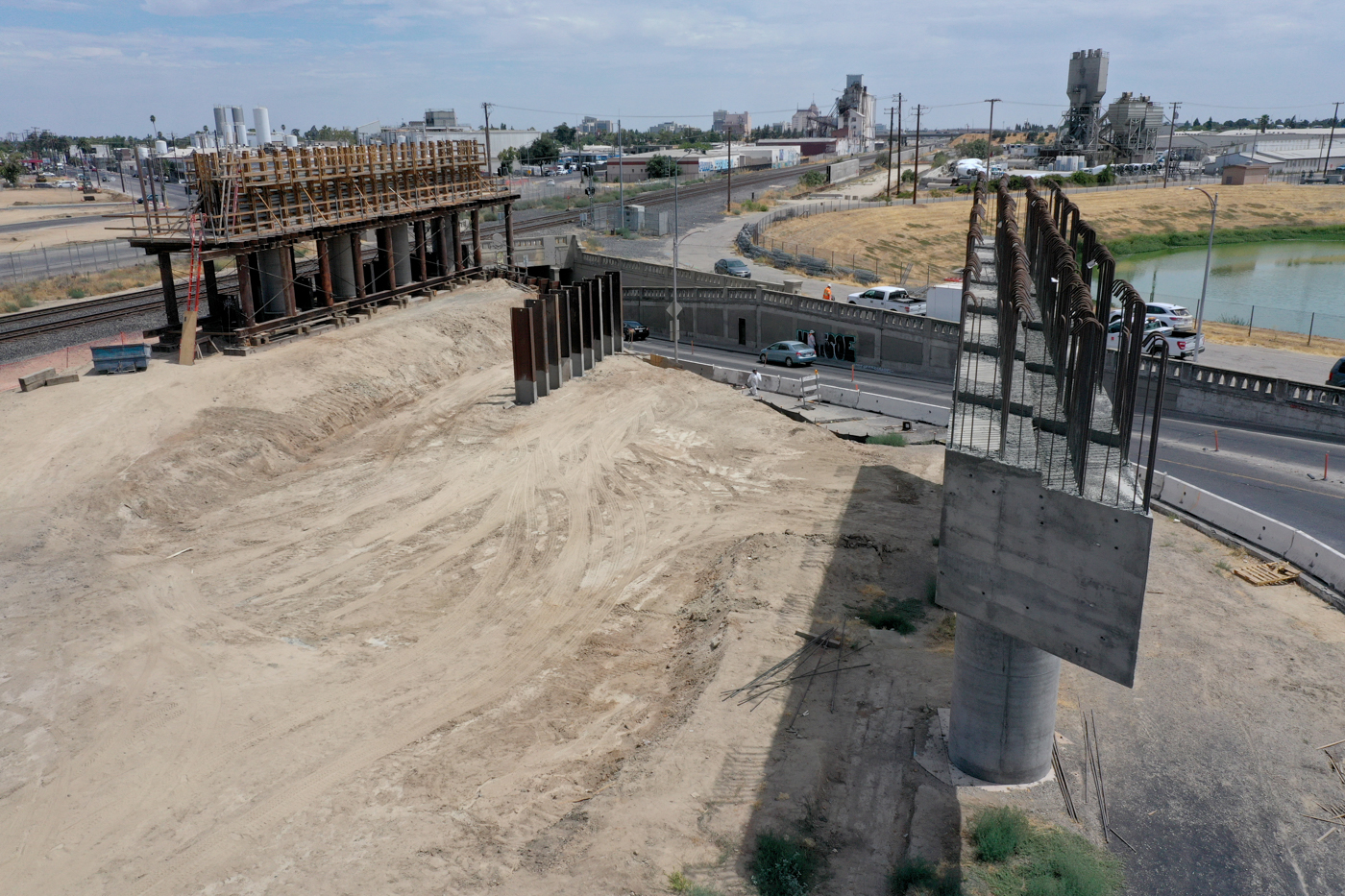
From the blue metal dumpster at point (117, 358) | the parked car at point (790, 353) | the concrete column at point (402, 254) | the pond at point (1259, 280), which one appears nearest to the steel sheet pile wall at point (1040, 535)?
the blue metal dumpster at point (117, 358)

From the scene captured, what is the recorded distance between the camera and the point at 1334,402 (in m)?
32.3

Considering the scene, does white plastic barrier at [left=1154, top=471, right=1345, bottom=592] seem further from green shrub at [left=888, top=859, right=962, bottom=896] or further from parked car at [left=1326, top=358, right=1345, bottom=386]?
green shrub at [left=888, top=859, right=962, bottom=896]

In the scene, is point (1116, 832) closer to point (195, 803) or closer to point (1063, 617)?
point (1063, 617)

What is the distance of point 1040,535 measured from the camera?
1292cm

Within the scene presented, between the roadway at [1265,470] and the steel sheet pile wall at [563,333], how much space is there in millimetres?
14026

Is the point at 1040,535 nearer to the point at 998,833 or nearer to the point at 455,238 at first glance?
the point at 998,833

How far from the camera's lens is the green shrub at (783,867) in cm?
1259

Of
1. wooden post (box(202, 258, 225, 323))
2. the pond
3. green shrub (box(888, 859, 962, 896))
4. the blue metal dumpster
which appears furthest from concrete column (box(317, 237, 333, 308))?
the pond

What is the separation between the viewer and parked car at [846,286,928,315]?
164 feet

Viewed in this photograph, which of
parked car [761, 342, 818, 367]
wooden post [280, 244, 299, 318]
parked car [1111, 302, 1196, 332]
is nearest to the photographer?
wooden post [280, 244, 299, 318]

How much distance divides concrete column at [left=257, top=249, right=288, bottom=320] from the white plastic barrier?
32.5 meters

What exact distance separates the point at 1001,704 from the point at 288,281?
109 ft

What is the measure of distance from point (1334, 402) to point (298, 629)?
32847mm

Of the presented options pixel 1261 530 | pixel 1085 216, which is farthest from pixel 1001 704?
pixel 1085 216
